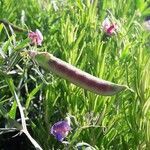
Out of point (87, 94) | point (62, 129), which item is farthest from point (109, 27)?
point (62, 129)

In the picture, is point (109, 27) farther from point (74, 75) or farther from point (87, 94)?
point (74, 75)

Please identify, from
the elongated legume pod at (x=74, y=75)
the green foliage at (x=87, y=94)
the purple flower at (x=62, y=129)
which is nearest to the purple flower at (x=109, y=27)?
the green foliage at (x=87, y=94)

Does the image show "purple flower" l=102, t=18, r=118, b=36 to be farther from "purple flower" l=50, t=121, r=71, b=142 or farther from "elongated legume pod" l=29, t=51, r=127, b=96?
"elongated legume pod" l=29, t=51, r=127, b=96

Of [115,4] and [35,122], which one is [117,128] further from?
[115,4]

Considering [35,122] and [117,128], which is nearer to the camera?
[117,128]

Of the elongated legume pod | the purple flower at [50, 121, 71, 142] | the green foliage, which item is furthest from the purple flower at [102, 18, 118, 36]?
the elongated legume pod

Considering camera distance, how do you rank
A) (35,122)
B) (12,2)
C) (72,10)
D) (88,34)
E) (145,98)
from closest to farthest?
(145,98) → (35,122) → (88,34) → (72,10) → (12,2)

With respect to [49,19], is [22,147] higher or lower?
lower

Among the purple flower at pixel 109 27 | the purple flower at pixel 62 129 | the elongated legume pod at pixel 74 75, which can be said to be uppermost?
the elongated legume pod at pixel 74 75

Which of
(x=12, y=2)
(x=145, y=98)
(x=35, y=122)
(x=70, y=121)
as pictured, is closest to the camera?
(x=145, y=98)

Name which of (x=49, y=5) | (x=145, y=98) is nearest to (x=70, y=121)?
(x=145, y=98)

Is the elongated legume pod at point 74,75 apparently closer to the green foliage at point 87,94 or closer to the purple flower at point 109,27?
the green foliage at point 87,94
